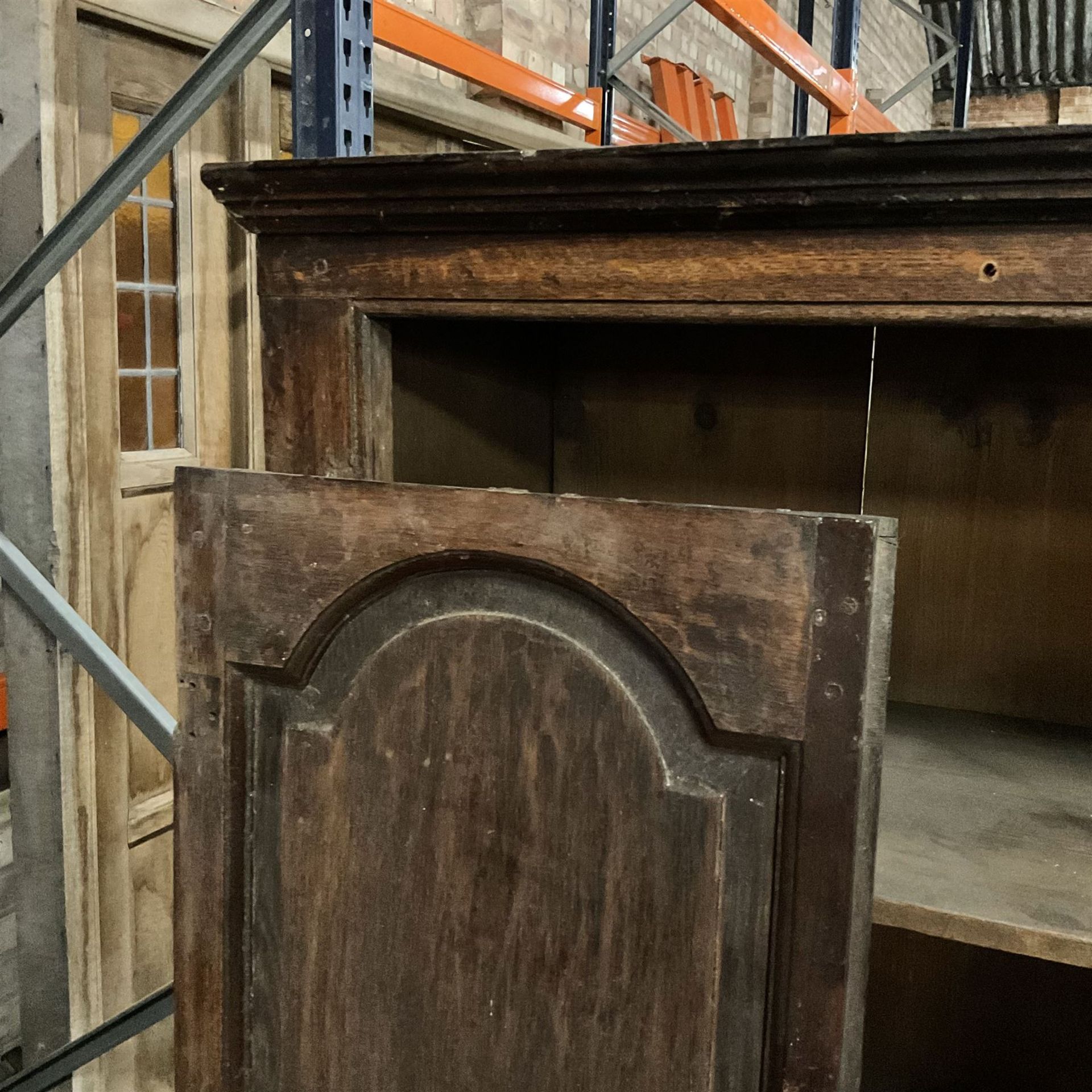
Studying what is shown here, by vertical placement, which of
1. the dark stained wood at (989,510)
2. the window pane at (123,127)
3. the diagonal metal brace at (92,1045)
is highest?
the window pane at (123,127)

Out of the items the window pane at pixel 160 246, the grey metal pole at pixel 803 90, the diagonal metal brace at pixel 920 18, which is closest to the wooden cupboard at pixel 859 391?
the window pane at pixel 160 246

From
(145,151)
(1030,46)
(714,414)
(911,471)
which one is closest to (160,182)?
(145,151)

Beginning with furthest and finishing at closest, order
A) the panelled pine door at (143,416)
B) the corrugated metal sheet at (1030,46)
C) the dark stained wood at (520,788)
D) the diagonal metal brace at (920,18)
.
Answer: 1. the corrugated metal sheet at (1030,46)
2. the diagonal metal brace at (920,18)
3. the panelled pine door at (143,416)
4. the dark stained wood at (520,788)

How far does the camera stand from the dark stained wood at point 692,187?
0.65 m

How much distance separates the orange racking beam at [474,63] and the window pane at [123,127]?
408mm

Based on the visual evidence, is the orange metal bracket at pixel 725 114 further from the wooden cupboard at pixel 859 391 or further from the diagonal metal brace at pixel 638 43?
the wooden cupboard at pixel 859 391

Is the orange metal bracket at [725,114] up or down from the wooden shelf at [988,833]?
up

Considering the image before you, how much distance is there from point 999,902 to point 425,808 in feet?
1.37

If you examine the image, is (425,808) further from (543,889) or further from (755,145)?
(755,145)

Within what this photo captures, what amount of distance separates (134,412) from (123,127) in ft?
1.46

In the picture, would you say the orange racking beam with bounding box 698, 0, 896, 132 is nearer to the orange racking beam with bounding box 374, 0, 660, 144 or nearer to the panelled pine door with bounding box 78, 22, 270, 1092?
the orange racking beam with bounding box 374, 0, 660, 144

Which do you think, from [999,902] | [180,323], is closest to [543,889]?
[999,902]

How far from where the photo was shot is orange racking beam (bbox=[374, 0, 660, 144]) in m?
1.76

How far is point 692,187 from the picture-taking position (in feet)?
2.36
